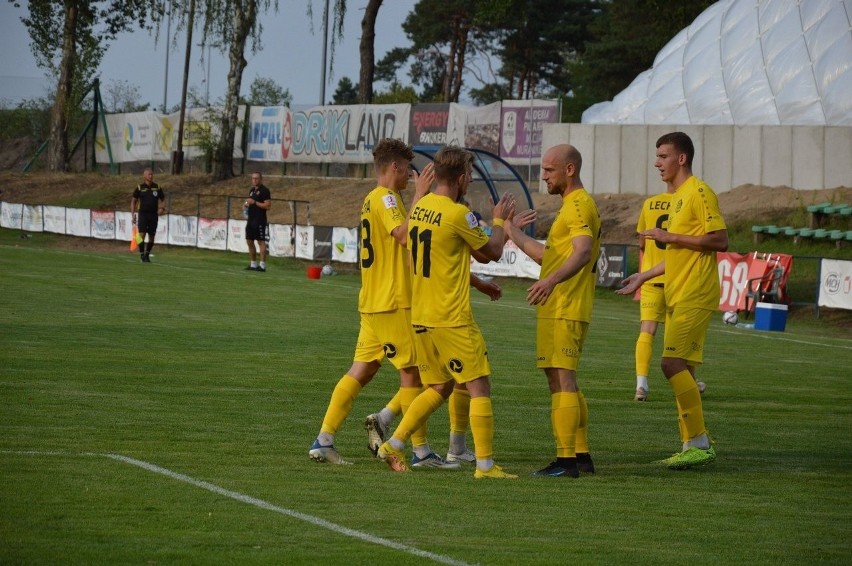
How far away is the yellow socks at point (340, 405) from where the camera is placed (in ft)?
29.1

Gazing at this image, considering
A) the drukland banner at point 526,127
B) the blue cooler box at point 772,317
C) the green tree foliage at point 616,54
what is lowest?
the blue cooler box at point 772,317

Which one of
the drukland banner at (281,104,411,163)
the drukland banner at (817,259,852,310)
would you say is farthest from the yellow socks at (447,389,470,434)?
the drukland banner at (281,104,411,163)

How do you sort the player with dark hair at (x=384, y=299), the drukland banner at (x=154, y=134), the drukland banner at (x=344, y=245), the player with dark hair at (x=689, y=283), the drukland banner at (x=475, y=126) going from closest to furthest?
1. the player with dark hair at (x=384, y=299)
2. the player with dark hair at (x=689, y=283)
3. the drukland banner at (x=344, y=245)
4. the drukland banner at (x=475, y=126)
5. the drukland banner at (x=154, y=134)

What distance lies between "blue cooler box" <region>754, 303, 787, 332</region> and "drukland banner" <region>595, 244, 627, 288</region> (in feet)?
19.7

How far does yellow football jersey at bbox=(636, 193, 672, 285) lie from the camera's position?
12023 mm

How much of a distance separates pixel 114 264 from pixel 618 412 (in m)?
22.9

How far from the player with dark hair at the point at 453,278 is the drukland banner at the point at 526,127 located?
35.1 m

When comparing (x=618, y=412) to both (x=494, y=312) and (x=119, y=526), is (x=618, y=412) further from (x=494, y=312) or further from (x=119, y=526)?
(x=494, y=312)

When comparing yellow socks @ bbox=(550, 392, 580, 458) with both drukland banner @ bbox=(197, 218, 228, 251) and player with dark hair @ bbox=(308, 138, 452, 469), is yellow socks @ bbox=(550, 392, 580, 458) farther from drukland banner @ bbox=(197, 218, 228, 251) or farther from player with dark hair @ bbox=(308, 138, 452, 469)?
drukland banner @ bbox=(197, 218, 228, 251)

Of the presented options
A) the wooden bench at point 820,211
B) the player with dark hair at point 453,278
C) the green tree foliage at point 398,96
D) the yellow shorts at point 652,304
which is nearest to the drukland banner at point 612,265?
the wooden bench at point 820,211

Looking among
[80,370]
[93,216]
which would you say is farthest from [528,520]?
[93,216]

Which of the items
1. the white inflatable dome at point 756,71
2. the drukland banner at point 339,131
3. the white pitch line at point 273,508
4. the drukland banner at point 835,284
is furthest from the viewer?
the drukland banner at point 339,131

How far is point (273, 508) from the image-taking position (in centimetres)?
713

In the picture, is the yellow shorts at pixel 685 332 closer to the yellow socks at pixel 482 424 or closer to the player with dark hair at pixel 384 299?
the yellow socks at pixel 482 424
